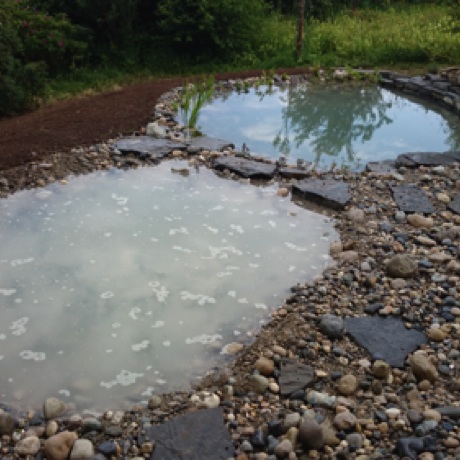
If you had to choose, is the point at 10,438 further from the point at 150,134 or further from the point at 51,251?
the point at 150,134

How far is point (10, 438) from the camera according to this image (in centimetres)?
255

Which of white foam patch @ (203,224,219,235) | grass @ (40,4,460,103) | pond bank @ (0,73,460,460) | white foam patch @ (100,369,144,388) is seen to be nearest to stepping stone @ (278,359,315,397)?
pond bank @ (0,73,460,460)

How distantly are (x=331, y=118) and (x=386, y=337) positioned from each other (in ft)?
16.3

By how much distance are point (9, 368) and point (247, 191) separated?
2.87 meters

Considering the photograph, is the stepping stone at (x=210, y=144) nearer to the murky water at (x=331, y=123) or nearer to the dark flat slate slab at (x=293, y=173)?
the murky water at (x=331, y=123)

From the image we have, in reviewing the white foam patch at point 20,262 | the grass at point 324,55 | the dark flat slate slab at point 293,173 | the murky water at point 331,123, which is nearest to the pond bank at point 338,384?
the dark flat slate slab at point 293,173

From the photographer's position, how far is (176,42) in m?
10.6

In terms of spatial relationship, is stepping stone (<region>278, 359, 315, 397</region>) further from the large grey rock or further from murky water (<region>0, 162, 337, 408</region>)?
the large grey rock

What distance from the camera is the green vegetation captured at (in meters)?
8.83

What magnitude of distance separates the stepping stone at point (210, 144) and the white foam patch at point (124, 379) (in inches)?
138

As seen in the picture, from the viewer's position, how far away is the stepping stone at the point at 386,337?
307 centimetres

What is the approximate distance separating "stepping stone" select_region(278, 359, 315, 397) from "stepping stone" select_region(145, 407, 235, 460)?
1.23 ft

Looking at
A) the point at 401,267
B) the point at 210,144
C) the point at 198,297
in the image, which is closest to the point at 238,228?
the point at 198,297

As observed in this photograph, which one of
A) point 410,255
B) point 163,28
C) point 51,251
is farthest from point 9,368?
point 163,28
